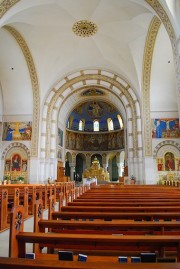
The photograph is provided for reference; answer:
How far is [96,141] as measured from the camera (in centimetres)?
3209

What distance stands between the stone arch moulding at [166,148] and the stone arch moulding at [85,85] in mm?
1423

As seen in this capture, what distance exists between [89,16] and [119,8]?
210 cm

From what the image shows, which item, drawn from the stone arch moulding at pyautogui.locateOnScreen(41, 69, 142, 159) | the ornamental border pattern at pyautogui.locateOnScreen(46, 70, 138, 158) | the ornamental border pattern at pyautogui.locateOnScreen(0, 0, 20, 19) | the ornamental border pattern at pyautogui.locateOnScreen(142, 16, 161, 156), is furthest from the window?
the ornamental border pattern at pyautogui.locateOnScreen(0, 0, 20, 19)

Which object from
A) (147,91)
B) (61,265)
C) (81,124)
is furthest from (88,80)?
(61,265)

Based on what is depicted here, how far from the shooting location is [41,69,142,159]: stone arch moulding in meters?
20.1

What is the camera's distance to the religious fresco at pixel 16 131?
1994 centimetres

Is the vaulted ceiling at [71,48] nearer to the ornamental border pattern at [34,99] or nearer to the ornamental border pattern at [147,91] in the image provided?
the ornamental border pattern at [34,99]

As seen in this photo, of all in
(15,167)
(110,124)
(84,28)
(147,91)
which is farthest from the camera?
(110,124)

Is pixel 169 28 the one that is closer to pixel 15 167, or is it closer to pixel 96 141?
pixel 15 167

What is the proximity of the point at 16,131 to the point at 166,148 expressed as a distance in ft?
43.7

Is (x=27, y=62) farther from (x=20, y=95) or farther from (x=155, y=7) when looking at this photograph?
(x=155, y=7)

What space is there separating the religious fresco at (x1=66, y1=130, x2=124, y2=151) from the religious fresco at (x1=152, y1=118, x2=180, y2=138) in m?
10.7

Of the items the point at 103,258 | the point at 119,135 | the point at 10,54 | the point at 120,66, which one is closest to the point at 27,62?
the point at 10,54

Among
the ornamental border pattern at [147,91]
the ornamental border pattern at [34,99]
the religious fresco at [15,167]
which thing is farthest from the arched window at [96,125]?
the religious fresco at [15,167]
